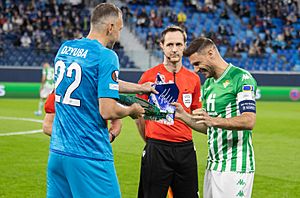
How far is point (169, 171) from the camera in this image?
23.1ft

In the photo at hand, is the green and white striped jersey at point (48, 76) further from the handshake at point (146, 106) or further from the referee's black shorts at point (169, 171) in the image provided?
the handshake at point (146, 106)

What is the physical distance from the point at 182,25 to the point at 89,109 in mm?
35221

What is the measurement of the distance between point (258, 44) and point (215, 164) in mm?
35160

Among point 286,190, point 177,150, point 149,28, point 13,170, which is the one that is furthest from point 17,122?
point 149,28

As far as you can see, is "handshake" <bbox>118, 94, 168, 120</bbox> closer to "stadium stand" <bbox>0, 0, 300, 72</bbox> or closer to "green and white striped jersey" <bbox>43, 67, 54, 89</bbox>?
"green and white striped jersey" <bbox>43, 67, 54, 89</bbox>

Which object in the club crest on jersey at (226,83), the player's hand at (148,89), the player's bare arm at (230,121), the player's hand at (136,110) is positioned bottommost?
the player's bare arm at (230,121)

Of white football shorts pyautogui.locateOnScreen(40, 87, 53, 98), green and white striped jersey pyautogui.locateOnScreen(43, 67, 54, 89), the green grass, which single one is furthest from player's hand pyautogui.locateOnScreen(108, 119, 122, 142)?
green and white striped jersey pyautogui.locateOnScreen(43, 67, 54, 89)

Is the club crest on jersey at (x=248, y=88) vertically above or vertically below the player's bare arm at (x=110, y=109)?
above

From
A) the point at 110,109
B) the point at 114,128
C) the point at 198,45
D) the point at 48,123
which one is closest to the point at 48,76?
the point at 48,123

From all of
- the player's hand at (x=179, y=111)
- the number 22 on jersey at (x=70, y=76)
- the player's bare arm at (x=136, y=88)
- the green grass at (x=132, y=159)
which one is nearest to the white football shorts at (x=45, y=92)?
the green grass at (x=132, y=159)

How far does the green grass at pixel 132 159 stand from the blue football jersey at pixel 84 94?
4.99 m

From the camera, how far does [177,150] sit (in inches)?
279

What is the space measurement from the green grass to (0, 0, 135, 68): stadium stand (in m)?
10.5

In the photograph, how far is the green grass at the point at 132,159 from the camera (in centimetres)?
1105
